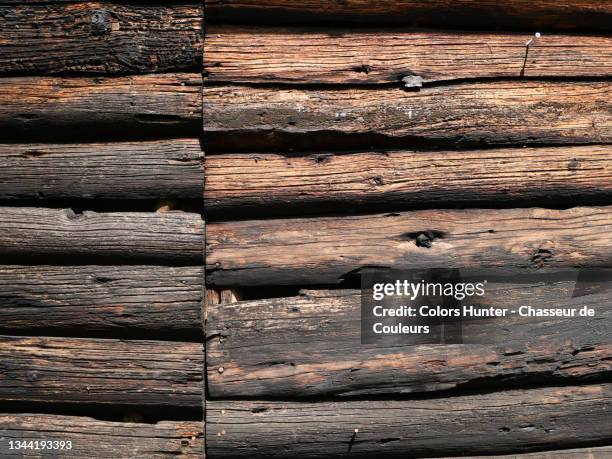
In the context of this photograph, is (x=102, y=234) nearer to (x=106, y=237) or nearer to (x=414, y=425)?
(x=106, y=237)

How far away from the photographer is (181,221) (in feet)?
7.43

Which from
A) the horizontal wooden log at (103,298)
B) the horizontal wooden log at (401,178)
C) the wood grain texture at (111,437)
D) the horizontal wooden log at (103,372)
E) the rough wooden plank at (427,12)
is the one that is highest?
the rough wooden plank at (427,12)

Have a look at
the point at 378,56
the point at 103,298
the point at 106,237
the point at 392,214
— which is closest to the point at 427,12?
the point at 378,56

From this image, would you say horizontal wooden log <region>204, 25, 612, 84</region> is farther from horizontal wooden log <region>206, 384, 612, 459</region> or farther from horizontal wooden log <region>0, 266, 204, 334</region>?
horizontal wooden log <region>206, 384, 612, 459</region>

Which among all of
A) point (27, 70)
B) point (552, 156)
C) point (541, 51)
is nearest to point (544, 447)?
point (552, 156)

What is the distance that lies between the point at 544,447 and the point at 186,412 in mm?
1194

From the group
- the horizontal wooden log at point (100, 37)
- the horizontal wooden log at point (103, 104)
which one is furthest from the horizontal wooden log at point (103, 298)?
the horizontal wooden log at point (100, 37)

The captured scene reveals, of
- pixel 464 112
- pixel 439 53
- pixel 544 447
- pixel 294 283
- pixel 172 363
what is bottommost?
pixel 544 447

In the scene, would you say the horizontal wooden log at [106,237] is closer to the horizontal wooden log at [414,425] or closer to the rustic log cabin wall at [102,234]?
the rustic log cabin wall at [102,234]

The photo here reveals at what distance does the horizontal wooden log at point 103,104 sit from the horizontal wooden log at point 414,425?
0.94 metres

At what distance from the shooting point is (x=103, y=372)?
7.36 feet

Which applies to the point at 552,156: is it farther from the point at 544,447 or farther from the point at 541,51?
the point at 544,447

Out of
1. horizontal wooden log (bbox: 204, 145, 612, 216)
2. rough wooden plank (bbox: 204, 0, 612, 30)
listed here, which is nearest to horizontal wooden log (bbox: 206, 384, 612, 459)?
horizontal wooden log (bbox: 204, 145, 612, 216)

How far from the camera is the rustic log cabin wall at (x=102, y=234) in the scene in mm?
2244
